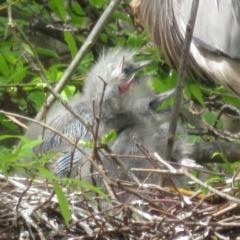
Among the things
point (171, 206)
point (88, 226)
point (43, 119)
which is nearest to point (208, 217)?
point (171, 206)

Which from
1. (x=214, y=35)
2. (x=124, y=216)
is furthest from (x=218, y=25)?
(x=124, y=216)

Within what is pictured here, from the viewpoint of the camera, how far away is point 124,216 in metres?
1.78

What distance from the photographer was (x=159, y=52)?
265 centimetres

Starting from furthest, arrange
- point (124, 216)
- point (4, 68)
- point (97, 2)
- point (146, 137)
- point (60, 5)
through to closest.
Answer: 1. point (97, 2)
2. point (60, 5)
3. point (4, 68)
4. point (146, 137)
5. point (124, 216)

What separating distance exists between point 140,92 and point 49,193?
0.45m

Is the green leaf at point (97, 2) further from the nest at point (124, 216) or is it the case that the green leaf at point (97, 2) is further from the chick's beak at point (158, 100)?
the nest at point (124, 216)

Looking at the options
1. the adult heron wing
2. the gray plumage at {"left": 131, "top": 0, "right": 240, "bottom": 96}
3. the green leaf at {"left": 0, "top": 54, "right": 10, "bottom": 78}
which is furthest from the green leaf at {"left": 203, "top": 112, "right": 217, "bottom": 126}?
the green leaf at {"left": 0, "top": 54, "right": 10, "bottom": 78}

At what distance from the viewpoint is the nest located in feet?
5.71

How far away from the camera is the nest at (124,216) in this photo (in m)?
1.74

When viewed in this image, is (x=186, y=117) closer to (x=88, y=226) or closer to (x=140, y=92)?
(x=140, y=92)

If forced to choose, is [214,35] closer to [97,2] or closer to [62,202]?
[97,2]

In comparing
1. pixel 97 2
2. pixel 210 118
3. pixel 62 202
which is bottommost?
pixel 210 118

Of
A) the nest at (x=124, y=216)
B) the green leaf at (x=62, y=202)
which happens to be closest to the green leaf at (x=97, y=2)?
the nest at (x=124, y=216)

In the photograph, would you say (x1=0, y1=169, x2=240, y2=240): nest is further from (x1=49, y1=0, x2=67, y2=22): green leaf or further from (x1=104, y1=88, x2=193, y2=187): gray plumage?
(x1=49, y1=0, x2=67, y2=22): green leaf
